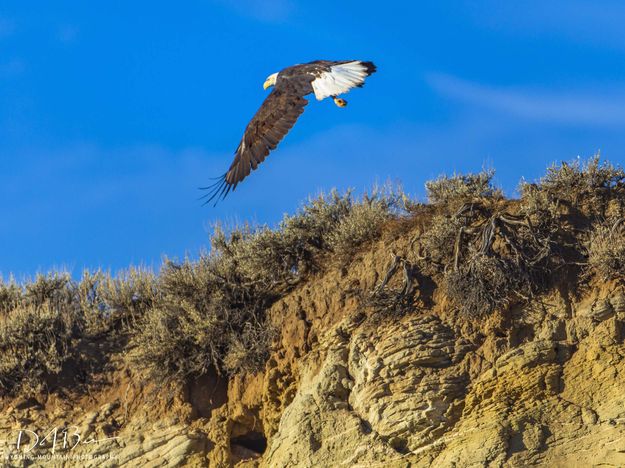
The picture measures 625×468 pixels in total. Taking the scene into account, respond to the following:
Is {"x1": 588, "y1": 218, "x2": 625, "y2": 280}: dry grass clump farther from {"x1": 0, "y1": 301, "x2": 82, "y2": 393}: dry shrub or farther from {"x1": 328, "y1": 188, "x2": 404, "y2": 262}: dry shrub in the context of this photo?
{"x1": 0, "y1": 301, "x2": 82, "y2": 393}: dry shrub

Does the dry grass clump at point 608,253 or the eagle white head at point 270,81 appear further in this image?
the eagle white head at point 270,81

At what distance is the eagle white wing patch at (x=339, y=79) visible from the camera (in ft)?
42.5

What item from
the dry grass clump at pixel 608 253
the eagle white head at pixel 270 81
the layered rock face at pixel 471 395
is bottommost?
the layered rock face at pixel 471 395

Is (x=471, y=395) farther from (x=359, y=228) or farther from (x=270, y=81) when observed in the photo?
(x=270, y=81)

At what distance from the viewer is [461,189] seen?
41.8 feet

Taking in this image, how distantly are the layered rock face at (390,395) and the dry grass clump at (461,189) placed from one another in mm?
712

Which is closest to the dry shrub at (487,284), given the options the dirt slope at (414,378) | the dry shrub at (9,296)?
the dirt slope at (414,378)

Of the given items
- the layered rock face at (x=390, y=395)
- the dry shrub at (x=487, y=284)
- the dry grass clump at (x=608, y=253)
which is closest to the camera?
the layered rock face at (x=390, y=395)

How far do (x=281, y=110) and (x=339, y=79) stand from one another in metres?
0.94

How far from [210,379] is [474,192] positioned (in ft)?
13.2

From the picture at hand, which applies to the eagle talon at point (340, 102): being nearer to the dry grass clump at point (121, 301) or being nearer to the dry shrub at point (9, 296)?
the dry grass clump at point (121, 301)

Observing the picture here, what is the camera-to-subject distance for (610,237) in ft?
37.0
